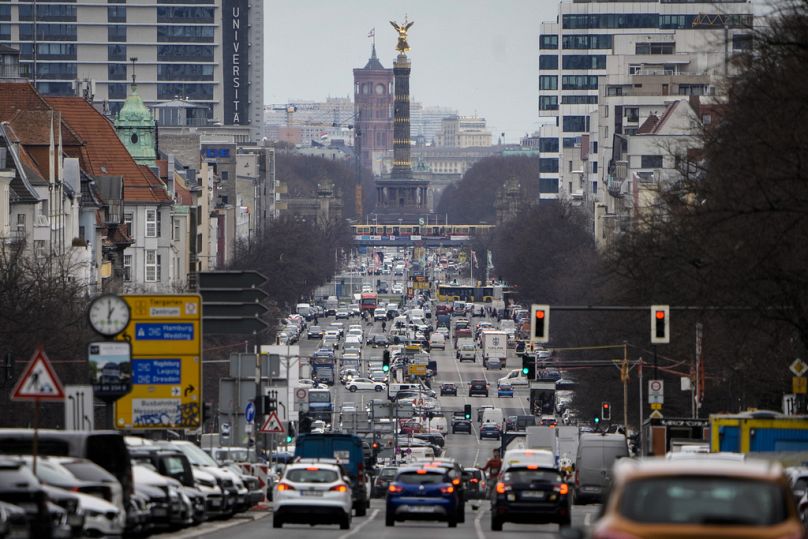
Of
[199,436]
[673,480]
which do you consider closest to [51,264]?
[199,436]

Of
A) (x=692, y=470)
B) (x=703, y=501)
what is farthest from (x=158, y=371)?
(x=703, y=501)

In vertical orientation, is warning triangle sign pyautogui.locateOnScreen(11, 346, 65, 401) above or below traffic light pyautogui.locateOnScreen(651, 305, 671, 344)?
below

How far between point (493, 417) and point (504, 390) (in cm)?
1924

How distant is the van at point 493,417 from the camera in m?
109

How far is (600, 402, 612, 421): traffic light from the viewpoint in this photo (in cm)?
8736

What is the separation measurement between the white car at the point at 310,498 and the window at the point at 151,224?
90.9 m

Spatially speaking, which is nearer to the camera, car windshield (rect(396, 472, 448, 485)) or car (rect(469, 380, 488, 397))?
car windshield (rect(396, 472, 448, 485))

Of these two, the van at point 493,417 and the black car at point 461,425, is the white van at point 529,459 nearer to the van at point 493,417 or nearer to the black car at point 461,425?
the van at point 493,417

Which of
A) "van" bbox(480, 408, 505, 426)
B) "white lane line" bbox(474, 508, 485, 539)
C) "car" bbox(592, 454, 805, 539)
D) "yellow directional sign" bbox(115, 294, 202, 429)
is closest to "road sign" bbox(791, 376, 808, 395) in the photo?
"white lane line" bbox(474, 508, 485, 539)

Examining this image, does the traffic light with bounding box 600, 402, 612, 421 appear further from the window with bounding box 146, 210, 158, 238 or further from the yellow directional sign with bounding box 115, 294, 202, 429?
the window with bounding box 146, 210, 158, 238

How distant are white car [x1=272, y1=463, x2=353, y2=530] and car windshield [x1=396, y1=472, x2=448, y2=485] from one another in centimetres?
256

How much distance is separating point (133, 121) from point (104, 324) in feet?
339

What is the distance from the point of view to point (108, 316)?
41.3 m

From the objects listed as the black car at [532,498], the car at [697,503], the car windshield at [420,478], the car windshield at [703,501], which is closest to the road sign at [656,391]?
the car windshield at [420,478]
